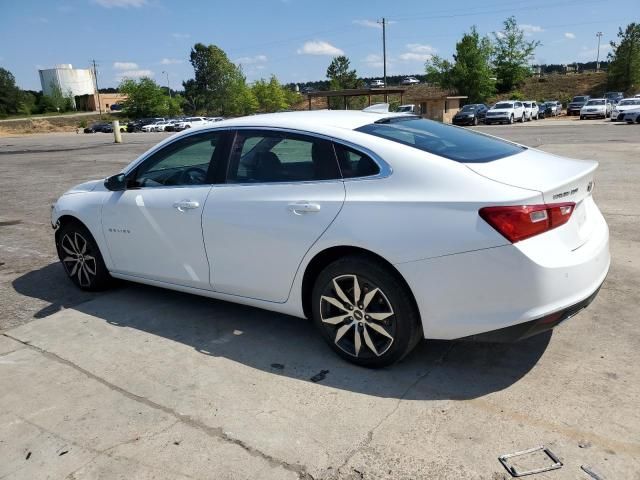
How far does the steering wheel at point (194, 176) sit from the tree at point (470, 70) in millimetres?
69944

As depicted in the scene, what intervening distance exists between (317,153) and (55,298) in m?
3.19

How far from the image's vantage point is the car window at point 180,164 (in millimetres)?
4145

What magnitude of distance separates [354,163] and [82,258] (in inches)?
122

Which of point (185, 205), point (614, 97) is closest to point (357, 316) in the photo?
point (185, 205)

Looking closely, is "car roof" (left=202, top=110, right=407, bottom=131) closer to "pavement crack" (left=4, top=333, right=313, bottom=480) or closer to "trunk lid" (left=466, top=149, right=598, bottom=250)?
"trunk lid" (left=466, top=149, right=598, bottom=250)

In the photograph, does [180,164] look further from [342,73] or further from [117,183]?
[342,73]

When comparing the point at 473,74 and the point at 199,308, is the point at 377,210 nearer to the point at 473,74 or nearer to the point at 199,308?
the point at 199,308

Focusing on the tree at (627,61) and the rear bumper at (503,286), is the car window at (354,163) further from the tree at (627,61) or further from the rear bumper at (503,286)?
the tree at (627,61)

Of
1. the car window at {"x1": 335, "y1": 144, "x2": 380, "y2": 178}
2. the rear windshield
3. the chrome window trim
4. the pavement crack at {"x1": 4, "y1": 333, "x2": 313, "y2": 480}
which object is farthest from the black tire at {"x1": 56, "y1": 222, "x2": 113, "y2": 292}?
the rear windshield

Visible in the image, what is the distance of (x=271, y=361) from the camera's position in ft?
12.0

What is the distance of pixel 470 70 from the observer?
68562mm

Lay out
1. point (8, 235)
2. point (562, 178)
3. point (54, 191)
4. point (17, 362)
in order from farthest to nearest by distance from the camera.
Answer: point (54, 191) → point (8, 235) → point (17, 362) → point (562, 178)

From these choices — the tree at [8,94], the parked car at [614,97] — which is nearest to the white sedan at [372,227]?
the parked car at [614,97]

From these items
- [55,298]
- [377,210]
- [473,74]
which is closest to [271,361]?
[377,210]
